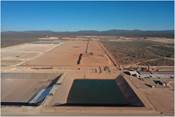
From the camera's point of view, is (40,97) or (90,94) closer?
(40,97)


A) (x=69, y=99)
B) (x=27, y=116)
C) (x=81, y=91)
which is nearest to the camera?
(x=27, y=116)

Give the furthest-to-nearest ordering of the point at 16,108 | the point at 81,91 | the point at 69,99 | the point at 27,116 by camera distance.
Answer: the point at 81,91
the point at 69,99
the point at 16,108
the point at 27,116

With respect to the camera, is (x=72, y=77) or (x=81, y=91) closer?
(x=81, y=91)

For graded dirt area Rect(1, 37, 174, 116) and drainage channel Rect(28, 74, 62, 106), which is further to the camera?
drainage channel Rect(28, 74, 62, 106)

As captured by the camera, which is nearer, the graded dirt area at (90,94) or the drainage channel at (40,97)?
the graded dirt area at (90,94)

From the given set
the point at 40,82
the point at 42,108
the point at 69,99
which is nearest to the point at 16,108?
the point at 42,108

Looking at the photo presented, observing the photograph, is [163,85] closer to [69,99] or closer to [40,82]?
[69,99]

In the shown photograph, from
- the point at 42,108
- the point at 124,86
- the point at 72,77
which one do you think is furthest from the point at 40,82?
the point at 42,108

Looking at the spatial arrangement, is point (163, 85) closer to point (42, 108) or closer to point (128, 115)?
point (128, 115)

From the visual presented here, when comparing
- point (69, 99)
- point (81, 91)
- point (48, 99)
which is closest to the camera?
point (48, 99)
